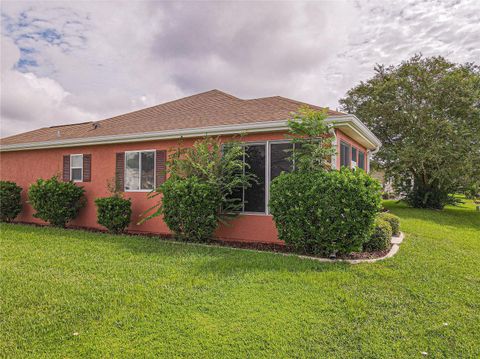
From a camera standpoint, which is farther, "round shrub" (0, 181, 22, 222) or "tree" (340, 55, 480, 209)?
"tree" (340, 55, 480, 209)

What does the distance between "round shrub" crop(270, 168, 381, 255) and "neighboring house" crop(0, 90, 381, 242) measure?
Result: 4.15 ft

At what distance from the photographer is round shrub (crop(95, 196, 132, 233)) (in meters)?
8.55

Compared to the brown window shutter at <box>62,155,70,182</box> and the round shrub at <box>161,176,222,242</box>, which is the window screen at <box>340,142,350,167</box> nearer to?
the round shrub at <box>161,176,222,242</box>

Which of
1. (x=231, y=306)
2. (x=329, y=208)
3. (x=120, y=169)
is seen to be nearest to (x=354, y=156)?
(x=329, y=208)

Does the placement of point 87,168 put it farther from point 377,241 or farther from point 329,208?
point 377,241

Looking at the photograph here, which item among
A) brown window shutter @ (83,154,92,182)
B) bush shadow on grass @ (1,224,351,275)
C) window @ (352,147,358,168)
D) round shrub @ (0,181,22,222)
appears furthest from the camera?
round shrub @ (0,181,22,222)

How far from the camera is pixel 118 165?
9484 mm

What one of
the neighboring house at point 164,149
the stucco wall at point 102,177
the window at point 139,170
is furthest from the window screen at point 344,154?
the window at point 139,170

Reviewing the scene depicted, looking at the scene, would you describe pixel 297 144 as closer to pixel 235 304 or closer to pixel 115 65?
pixel 235 304

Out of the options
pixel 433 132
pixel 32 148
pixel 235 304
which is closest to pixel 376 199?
pixel 235 304

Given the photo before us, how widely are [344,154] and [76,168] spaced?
8612mm

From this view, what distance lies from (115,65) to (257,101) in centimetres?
569

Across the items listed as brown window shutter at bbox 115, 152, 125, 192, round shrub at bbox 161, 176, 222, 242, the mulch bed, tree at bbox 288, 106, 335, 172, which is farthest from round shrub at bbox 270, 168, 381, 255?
brown window shutter at bbox 115, 152, 125, 192

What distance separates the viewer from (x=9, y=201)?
1090cm
